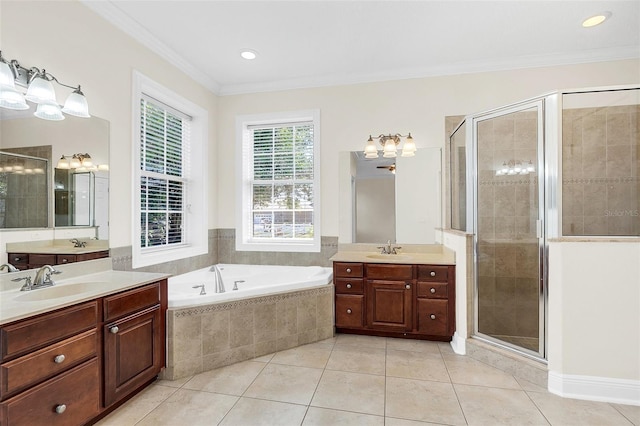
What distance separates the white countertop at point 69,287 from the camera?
56.4 inches

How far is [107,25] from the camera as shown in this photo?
7.78ft

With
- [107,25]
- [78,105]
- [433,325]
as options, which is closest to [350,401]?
[433,325]

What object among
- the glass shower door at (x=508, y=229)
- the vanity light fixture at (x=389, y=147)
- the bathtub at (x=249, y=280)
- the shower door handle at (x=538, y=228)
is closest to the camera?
the shower door handle at (x=538, y=228)

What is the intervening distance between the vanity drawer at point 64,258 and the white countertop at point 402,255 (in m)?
2.08

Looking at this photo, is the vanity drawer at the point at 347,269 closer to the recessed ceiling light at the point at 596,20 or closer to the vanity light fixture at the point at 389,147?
the vanity light fixture at the point at 389,147

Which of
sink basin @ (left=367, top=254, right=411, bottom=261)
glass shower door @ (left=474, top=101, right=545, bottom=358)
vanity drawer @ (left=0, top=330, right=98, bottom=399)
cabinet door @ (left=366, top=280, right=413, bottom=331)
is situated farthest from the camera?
sink basin @ (left=367, top=254, right=411, bottom=261)

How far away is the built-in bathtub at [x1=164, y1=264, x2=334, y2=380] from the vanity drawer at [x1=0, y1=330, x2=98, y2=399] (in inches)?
24.2

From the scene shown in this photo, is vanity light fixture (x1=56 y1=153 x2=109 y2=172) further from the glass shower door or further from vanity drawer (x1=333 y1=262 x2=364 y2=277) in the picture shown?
the glass shower door

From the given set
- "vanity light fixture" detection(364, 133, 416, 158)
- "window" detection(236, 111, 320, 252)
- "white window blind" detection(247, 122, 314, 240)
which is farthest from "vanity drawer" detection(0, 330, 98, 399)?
"vanity light fixture" detection(364, 133, 416, 158)

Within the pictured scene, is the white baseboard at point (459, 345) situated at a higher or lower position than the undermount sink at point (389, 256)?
lower

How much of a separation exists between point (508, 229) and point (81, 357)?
3.18 meters

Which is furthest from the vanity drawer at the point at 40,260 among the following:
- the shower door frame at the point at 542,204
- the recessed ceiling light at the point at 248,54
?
the shower door frame at the point at 542,204

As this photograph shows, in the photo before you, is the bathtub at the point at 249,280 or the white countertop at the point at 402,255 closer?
the bathtub at the point at 249,280

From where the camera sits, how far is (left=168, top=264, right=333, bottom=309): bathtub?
2.60 meters
